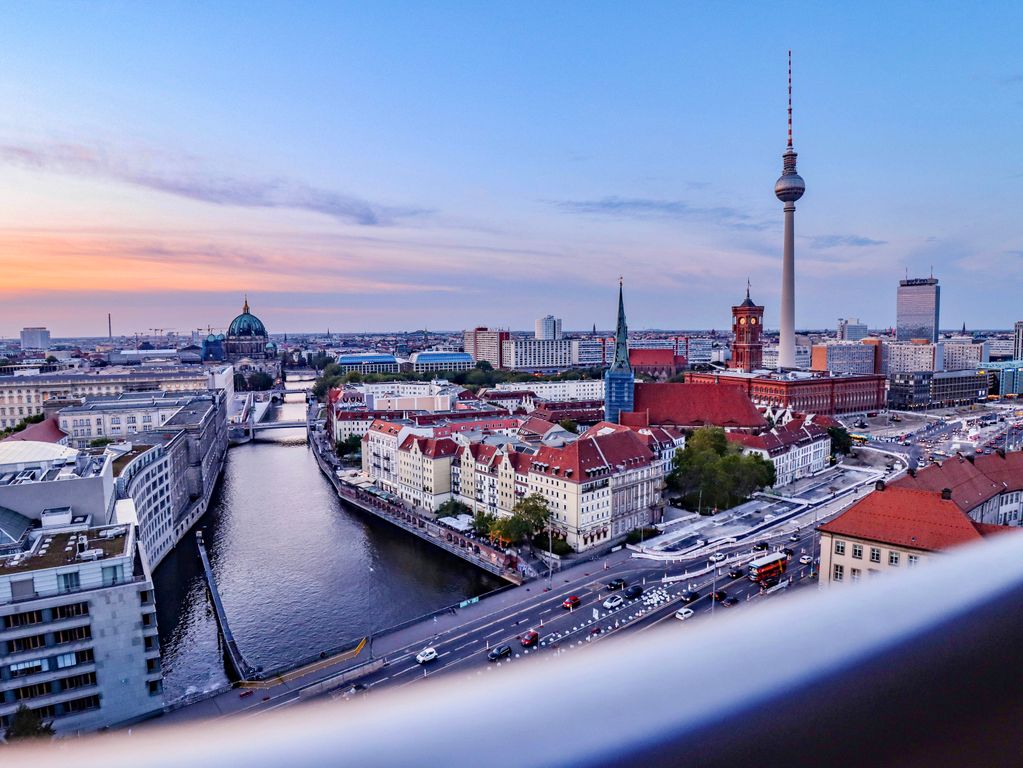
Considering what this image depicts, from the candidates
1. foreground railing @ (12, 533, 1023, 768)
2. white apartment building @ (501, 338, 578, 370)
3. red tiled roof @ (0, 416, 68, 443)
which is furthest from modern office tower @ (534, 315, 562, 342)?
foreground railing @ (12, 533, 1023, 768)

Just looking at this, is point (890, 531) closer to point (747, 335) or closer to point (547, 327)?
point (747, 335)

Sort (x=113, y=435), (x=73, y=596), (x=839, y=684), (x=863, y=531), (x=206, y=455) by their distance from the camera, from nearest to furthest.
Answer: (x=839, y=684) → (x=73, y=596) → (x=863, y=531) → (x=206, y=455) → (x=113, y=435)

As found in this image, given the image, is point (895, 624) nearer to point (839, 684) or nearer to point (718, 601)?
point (839, 684)

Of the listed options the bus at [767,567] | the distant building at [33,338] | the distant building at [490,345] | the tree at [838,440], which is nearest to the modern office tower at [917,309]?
the distant building at [490,345]

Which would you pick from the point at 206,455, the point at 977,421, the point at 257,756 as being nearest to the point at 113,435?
the point at 206,455

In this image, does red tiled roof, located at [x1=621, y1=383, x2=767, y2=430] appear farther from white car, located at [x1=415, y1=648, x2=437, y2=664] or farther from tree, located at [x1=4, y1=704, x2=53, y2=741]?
tree, located at [x1=4, y1=704, x2=53, y2=741]

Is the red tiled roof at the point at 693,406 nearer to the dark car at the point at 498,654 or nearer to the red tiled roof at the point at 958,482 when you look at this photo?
the red tiled roof at the point at 958,482
